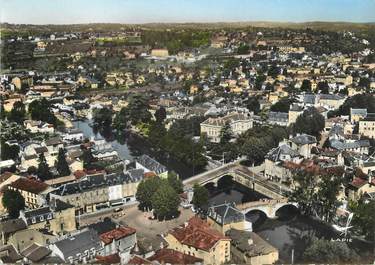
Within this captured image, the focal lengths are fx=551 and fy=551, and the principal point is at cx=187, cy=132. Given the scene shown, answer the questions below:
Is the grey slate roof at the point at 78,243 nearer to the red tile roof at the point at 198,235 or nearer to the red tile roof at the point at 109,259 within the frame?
the red tile roof at the point at 109,259

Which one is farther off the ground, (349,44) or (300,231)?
(349,44)

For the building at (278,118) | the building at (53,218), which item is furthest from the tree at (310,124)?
the building at (53,218)

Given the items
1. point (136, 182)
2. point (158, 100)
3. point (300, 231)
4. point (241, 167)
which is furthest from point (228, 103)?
point (300, 231)

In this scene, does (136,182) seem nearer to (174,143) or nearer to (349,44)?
(174,143)

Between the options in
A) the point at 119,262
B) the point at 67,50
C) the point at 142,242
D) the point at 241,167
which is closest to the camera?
the point at 119,262

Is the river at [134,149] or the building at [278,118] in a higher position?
the building at [278,118]
